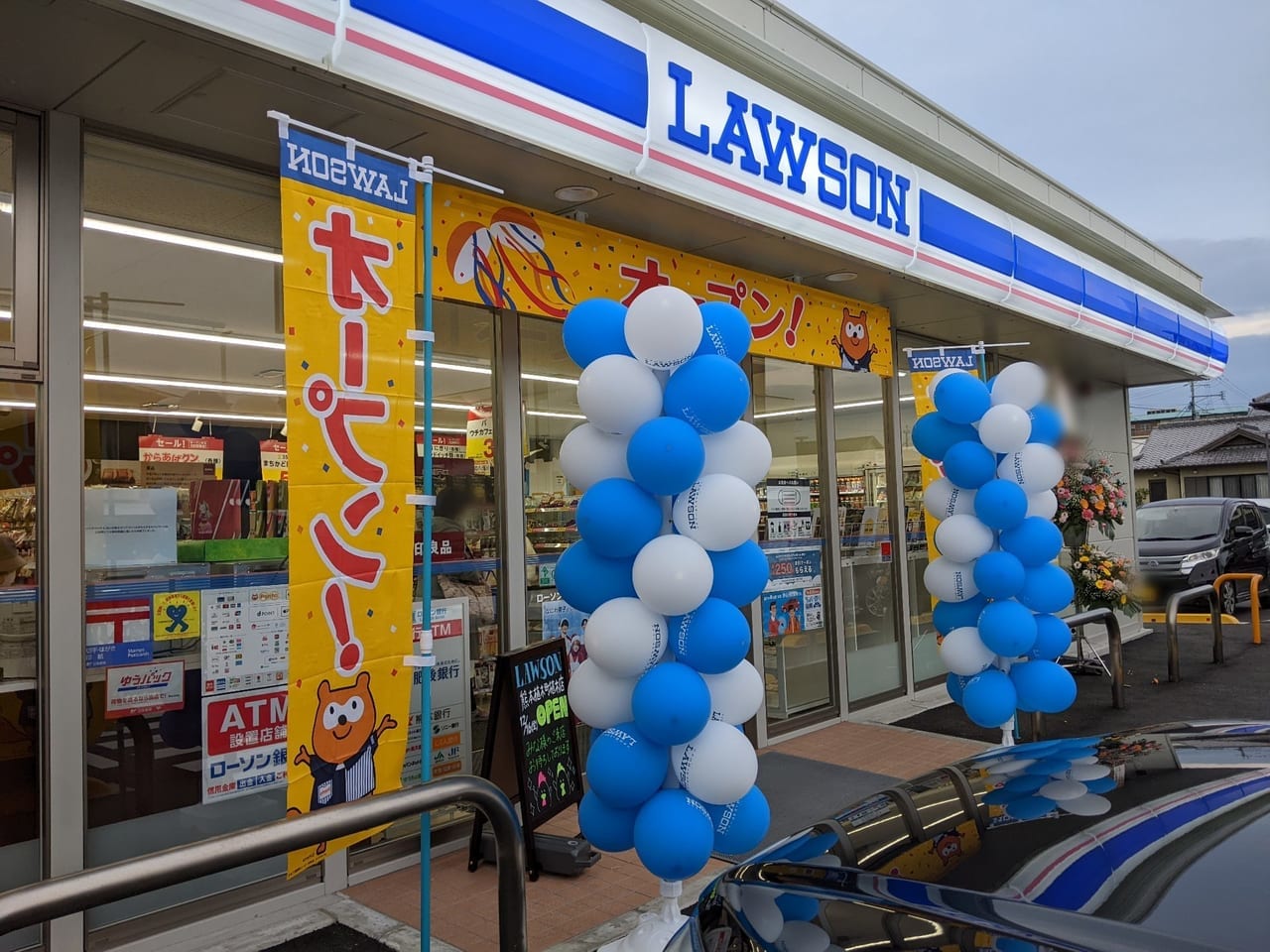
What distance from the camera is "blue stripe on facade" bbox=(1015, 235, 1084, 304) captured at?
7.64 meters

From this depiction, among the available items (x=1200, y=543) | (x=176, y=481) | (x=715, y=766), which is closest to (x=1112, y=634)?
(x=715, y=766)

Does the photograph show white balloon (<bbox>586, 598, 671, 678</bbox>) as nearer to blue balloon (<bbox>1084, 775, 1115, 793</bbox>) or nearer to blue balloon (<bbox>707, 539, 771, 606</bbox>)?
blue balloon (<bbox>707, 539, 771, 606</bbox>)

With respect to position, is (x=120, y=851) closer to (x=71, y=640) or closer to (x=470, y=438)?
(x=71, y=640)

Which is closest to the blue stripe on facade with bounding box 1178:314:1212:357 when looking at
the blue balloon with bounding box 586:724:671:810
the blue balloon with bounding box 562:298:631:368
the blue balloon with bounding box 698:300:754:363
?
the blue balloon with bounding box 698:300:754:363

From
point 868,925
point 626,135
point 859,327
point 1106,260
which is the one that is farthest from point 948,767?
point 1106,260

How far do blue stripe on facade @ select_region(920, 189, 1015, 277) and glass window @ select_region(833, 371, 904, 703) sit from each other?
1544 mm

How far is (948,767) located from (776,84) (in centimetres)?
434

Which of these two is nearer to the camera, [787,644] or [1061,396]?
[787,644]

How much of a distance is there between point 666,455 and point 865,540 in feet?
17.5

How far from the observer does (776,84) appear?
18.4 ft

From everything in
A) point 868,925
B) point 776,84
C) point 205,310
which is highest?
point 776,84

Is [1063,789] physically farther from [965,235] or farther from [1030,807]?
[965,235]

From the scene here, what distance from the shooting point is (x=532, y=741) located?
4652 mm

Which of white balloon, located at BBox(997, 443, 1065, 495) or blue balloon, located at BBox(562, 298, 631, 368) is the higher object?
blue balloon, located at BBox(562, 298, 631, 368)
